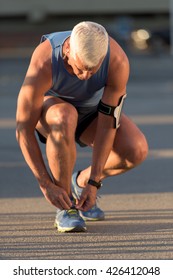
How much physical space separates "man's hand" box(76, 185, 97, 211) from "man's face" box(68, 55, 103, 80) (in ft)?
3.05

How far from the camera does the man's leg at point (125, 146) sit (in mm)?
6590

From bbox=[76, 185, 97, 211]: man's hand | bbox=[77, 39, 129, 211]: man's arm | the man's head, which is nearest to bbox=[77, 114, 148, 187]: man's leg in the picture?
bbox=[77, 39, 129, 211]: man's arm

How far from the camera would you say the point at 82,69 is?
5.64 metres

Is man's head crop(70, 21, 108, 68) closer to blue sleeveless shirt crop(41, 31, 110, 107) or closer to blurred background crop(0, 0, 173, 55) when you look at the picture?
blue sleeveless shirt crop(41, 31, 110, 107)

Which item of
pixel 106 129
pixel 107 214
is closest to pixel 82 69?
pixel 106 129

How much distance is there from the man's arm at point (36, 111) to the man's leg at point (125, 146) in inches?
24.3

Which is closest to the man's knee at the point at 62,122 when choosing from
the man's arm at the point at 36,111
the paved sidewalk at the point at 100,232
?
the man's arm at the point at 36,111

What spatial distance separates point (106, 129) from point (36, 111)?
53 cm

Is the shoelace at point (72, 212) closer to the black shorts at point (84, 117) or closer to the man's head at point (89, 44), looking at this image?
the black shorts at point (84, 117)

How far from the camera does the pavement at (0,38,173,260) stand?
5914mm

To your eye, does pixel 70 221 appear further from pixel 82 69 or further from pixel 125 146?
pixel 82 69

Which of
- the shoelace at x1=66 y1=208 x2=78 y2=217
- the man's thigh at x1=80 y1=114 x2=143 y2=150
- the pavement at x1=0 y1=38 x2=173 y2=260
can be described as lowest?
the pavement at x1=0 y1=38 x2=173 y2=260

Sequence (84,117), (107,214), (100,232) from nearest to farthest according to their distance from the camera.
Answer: (100,232)
(84,117)
(107,214)
